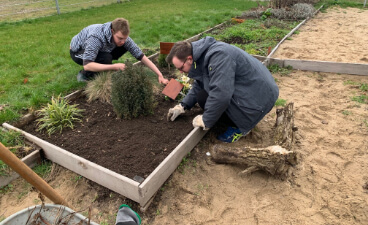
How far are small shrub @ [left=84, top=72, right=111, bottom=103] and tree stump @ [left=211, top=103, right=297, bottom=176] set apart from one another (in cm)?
187

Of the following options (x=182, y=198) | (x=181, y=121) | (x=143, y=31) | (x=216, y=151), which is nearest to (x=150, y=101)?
A: (x=181, y=121)

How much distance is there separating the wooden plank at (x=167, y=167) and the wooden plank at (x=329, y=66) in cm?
307

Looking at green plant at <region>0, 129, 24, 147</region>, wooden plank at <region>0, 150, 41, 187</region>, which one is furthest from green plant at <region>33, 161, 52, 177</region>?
green plant at <region>0, 129, 24, 147</region>

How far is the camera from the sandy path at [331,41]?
5500 mm

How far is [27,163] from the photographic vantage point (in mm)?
2678

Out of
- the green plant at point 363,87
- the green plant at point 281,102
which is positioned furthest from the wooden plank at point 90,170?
the green plant at point 363,87

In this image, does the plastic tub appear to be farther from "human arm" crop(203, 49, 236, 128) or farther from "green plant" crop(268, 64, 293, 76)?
"green plant" crop(268, 64, 293, 76)

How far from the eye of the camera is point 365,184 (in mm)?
2432

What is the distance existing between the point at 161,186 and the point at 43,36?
655cm

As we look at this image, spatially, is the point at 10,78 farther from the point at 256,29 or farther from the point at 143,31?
the point at 256,29

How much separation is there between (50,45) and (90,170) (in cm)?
494

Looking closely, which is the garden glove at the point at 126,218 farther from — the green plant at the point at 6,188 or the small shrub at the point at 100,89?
the small shrub at the point at 100,89

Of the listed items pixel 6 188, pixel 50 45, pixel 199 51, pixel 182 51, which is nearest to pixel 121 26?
pixel 182 51

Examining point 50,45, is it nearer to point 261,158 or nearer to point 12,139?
point 12,139
